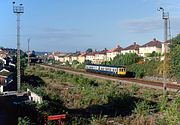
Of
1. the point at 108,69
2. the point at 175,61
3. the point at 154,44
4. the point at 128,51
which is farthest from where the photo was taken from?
the point at 128,51

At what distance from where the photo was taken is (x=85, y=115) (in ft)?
74.0

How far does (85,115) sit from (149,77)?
1181 inches

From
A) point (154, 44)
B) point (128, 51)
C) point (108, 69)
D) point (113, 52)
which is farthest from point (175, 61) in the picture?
point (113, 52)

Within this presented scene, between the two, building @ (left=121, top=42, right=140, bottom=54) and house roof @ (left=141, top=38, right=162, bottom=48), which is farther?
building @ (left=121, top=42, right=140, bottom=54)

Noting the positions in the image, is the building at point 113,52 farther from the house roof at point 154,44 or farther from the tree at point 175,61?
the tree at point 175,61

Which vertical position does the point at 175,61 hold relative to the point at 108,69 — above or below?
above

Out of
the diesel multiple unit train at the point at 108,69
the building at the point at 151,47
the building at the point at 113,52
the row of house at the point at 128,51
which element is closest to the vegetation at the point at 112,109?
the diesel multiple unit train at the point at 108,69

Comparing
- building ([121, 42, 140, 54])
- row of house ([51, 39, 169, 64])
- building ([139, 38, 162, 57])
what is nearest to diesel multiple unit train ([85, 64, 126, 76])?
row of house ([51, 39, 169, 64])

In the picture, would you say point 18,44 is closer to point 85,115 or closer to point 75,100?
point 75,100

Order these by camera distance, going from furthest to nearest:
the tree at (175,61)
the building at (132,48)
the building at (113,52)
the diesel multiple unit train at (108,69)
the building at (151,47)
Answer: the building at (113,52)
the building at (132,48)
the building at (151,47)
the diesel multiple unit train at (108,69)
the tree at (175,61)

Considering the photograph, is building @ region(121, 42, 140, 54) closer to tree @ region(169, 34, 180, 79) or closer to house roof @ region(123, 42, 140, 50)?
house roof @ region(123, 42, 140, 50)

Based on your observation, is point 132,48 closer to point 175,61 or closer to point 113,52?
point 113,52

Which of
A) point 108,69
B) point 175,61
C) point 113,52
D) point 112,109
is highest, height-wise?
point 113,52

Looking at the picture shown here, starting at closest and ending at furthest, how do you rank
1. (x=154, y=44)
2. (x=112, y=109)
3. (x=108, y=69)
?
(x=112, y=109) → (x=108, y=69) → (x=154, y=44)
